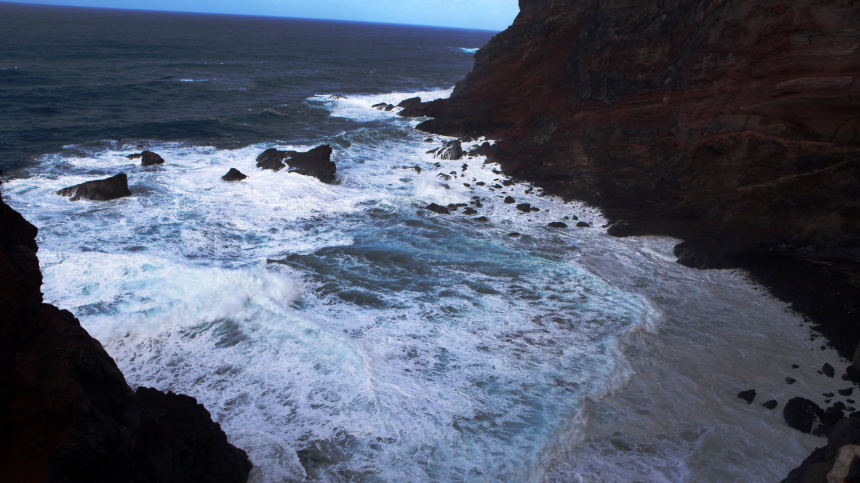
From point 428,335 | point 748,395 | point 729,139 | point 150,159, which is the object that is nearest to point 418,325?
point 428,335

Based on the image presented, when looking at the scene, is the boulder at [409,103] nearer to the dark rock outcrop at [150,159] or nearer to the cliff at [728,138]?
the cliff at [728,138]

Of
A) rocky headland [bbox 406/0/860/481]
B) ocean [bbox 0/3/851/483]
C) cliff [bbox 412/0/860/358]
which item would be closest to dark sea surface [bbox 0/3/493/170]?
ocean [bbox 0/3/851/483]

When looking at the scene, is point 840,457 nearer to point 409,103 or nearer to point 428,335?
point 428,335

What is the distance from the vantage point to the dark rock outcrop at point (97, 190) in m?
15.2

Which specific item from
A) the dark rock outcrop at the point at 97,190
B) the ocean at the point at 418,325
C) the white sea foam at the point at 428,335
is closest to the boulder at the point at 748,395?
the ocean at the point at 418,325

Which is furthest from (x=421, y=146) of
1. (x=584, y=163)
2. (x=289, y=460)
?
(x=289, y=460)

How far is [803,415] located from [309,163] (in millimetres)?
16474

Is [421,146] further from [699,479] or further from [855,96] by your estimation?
[699,479]

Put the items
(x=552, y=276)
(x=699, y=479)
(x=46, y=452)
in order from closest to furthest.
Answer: (x=46, y=452) < (x=699, y=479) < (x=552, y=276)

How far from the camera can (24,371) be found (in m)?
3.89

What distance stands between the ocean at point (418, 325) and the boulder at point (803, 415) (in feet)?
0.60

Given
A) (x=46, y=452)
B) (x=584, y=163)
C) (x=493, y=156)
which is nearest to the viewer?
(x=46, y=452)

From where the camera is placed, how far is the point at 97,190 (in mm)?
15258

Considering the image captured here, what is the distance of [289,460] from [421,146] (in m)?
19.8
